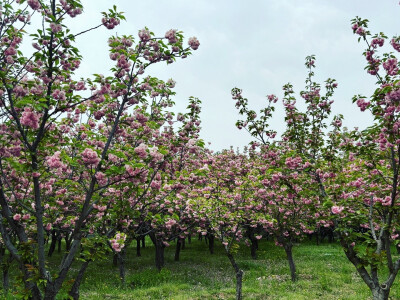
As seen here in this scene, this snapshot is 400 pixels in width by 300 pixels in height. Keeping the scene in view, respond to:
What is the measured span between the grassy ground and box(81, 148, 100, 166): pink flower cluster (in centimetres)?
967

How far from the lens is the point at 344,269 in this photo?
18.3 metres

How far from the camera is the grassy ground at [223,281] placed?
1322 centimetres

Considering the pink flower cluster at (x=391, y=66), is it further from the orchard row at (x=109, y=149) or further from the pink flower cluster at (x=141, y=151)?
the pink flower cluster at (x=141, y=151)

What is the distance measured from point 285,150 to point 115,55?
7293 mm

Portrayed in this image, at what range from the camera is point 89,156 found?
5246 millimetres

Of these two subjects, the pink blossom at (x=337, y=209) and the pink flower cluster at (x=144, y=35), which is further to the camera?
the pink blossom at (x=337, y=209)

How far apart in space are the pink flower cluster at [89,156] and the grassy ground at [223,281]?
967 centimetres

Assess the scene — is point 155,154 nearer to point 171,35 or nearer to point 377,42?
point 171,35

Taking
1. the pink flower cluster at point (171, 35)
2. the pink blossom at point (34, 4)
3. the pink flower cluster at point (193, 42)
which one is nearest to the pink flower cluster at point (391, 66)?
the pink flower cluster at point (193, 42)

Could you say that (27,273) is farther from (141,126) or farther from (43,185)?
(141,126)

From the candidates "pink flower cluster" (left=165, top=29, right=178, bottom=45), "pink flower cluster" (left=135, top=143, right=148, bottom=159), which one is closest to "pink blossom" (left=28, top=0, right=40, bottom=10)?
"pink flower cluster" (left=165, top=29, right=178, bottom=45)

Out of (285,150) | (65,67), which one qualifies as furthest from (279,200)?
(65,67)

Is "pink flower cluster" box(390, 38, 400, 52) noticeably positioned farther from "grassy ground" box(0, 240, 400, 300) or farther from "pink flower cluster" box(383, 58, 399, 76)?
"grassy ground" box(0, 240, 400, 300)

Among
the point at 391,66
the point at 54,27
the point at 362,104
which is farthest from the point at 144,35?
the point at 391,66
